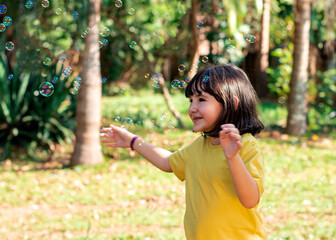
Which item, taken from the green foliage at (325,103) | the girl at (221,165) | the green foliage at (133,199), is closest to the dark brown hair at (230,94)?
the girl at (221,165)

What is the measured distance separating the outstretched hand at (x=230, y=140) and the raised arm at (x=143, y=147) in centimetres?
62

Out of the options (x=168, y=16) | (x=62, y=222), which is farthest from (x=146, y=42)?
(x=62, y=222)

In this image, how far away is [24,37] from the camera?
6.08 meters

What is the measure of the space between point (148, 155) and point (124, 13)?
1026cm

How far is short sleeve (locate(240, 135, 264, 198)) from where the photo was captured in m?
1.78

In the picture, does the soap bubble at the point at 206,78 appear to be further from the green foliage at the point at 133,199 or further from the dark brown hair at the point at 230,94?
the green foliage at the point at 133,199

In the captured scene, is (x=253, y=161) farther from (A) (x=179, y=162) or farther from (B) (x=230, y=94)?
(A) (x=179, y=162)

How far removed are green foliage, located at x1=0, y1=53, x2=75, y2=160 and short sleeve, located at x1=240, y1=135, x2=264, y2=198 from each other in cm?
611

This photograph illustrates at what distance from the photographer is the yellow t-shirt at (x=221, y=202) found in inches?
72.2

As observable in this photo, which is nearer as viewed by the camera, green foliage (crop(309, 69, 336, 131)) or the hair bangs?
the hair bangs

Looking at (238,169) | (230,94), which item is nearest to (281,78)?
(230,94)

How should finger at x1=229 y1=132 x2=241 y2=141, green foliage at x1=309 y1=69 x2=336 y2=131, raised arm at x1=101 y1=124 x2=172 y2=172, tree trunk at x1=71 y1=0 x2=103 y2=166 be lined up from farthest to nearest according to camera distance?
green foliage at x1=309 y1=69 x2=336 y2=131, tree trunk at x1=71 y1=0 x2=103 y2=166, raised arm at x1=101 y1=124 x2=172 y2=172, finger at x1=229 y1=132 x2=241 y2=141

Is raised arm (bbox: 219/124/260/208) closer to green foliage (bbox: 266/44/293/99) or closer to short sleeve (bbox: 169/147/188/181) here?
short sleeve (bbox: 169/147/188/181)

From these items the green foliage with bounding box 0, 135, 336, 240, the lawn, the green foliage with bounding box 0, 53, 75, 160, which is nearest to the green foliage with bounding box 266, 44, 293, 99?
the lawn
